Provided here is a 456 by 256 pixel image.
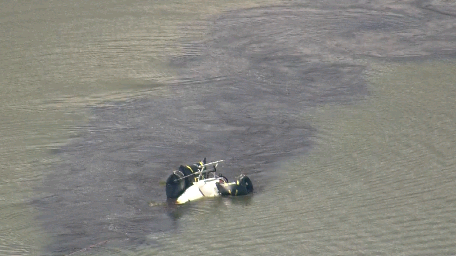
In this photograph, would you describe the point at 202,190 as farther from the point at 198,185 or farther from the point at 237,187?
the point at 237,187

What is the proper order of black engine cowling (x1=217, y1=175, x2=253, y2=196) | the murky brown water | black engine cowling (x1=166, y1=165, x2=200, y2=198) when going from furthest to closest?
black engine cowling (x1=217, y1=175, x2=253, y2=196)
black engine cowling (x1=166, y1=165, x2=200, y2=198)
the murky brown water

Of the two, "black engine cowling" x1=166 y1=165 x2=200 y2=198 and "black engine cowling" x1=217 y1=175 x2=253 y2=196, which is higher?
"black engine cowling" x1=166 y1=165 x2=200 y2=198

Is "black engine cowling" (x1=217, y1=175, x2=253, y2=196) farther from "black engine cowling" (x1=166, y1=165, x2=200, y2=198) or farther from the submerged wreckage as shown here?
"black engine cowling" (x1=166, y1=165, x2=200, y2=198)

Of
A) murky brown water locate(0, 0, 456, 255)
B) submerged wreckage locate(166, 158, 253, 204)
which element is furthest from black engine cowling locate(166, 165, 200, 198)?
murky brown water locate(0, 0, 456, 255)

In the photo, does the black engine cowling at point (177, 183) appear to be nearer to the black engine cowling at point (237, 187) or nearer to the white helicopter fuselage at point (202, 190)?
the white helicopter fuselage at point (202, 190)

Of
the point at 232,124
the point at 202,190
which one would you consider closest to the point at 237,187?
the point at 202,190

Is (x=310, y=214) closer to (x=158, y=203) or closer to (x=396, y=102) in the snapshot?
(x=158, y=203)
